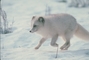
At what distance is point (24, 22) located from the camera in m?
9.02

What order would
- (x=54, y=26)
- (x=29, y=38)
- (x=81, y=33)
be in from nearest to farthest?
1. (x=54, y=26)
2. (x=81, y=33)
3. (x=29, y=38)

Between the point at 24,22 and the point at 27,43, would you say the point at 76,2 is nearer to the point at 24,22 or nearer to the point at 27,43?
the point at 24,22

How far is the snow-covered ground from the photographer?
15.3 feet

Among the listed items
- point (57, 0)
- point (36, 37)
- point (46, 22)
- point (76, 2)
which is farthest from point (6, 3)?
point (46, 22)

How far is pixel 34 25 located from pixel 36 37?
2.06 metres

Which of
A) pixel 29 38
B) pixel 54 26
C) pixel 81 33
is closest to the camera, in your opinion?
pixel 54 26

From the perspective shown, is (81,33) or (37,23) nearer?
(37,23)

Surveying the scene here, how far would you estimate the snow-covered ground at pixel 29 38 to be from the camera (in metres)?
4.68

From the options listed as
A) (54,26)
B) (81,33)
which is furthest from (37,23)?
(81,33)

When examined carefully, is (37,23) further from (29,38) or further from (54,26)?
(29,38)

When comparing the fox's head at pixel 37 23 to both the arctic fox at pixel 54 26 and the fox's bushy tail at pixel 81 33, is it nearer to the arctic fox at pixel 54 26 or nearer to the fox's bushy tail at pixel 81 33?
the arctic fox at pixel 54 26

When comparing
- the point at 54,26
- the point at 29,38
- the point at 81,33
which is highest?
the point at 54,26

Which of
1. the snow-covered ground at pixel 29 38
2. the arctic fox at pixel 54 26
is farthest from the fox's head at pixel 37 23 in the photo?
the snow-covered ground at pixel 29 38

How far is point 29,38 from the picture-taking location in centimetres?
743
